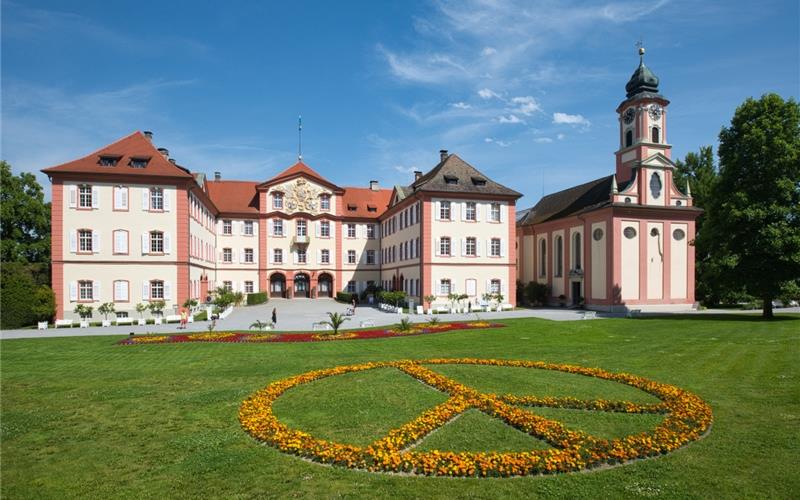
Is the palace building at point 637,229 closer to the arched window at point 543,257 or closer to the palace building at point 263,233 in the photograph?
the arched window at point 543,257

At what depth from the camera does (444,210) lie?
135 ft

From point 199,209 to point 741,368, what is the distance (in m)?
39.4

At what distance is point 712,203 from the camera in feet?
105

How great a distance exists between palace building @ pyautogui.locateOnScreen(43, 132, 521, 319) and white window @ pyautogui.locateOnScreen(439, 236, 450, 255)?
0.09 m

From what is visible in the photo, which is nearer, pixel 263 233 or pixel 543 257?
pixel 543 257

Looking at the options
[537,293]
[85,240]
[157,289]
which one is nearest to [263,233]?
[157,289]

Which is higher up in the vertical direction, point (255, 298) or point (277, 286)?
point (277, 286)

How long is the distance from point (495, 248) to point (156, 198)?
2661cm

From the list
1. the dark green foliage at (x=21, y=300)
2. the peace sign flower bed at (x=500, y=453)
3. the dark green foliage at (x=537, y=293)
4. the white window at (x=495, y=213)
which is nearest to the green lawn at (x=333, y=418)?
the peace sign flower bed at (x=500, y=453)

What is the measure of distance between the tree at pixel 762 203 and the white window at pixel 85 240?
40.7m

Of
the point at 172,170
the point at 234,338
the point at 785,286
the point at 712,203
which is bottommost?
the point at 234,338

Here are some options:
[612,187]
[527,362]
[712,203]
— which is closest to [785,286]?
[712,203]

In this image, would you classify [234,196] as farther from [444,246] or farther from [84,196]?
[444,246]

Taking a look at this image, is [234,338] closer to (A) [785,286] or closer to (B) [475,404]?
(B) [475,404]
